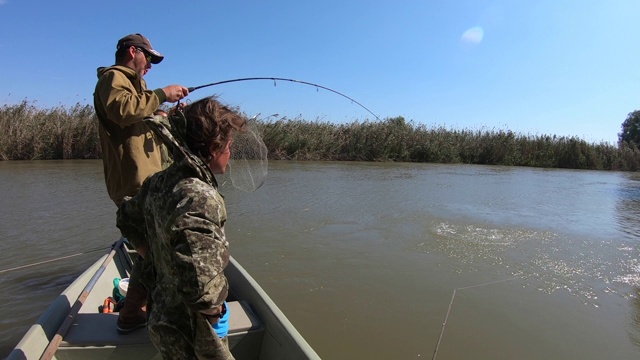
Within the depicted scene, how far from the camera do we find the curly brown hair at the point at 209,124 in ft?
5.09

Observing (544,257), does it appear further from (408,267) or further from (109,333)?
(109,333)

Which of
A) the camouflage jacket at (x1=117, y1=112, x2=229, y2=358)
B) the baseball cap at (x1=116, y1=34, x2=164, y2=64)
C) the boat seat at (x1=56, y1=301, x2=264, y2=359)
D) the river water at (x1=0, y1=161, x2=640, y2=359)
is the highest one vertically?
the baseball cap at (x1=116, y1=34, x2=164, y2=64)

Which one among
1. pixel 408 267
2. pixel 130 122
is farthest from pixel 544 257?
pixel 130 122

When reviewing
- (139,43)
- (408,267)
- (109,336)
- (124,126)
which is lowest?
(408,267)

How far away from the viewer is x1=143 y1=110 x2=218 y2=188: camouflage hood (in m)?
1.50

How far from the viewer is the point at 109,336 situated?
225cm

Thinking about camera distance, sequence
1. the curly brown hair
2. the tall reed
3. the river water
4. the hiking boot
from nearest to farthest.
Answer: the curly brown hair → the hiking boot → the river water → the tall reed

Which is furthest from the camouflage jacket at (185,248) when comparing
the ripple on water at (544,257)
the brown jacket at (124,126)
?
the ripple on water at (544,257)

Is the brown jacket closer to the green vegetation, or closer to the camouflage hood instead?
the camouflage hood

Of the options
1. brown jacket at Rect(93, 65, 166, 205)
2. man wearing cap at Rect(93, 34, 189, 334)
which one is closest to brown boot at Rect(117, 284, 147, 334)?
man wearing cap at Rect(93, 34, 189, 334)

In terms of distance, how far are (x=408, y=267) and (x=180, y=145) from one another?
394 cm

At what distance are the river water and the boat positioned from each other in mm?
718

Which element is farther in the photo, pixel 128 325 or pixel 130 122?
pixel 130 122

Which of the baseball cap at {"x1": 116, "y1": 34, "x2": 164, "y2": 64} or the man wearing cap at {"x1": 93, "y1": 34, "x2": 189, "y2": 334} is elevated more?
the baseball cap at {"x1": 116, "y1": 34, "x2": 164, "y2": 64}
